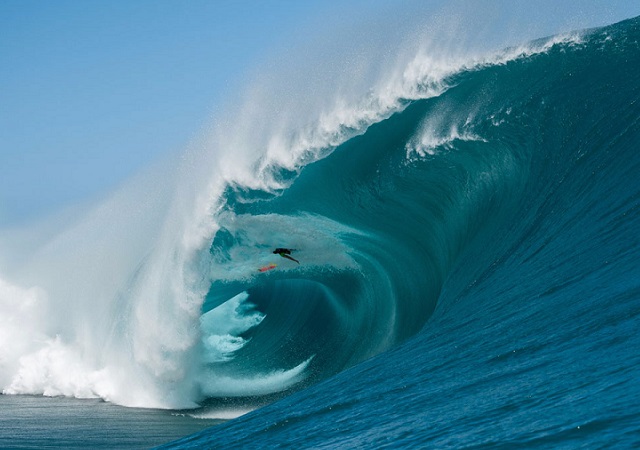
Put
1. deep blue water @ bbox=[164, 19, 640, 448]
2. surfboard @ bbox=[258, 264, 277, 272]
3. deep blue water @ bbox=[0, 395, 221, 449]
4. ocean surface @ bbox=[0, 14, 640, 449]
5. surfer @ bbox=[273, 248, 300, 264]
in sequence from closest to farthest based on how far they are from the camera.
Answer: deep blue water @ bbox=[164, 19, 640, 448]
ocean surface @ bbox=[0, 14, 640, 449]
deep blue water @ bbox=[0, 395, 221, 449]
surfer @ bbox=[273, 248, 300, 264]
surfboard @ bbox=[258, 264, 277, 272]

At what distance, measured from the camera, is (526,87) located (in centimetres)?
1159

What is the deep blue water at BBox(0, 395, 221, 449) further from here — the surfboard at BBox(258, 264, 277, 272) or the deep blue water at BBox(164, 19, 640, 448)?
the surfboard at BBox(258, 264, 277, 272)

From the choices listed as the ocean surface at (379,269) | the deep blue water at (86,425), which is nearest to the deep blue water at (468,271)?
the ocean surface at (379,269)

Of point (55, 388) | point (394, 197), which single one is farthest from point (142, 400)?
point (394, 197)

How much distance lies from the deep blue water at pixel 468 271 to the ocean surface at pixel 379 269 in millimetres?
33

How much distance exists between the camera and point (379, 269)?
1375 cm

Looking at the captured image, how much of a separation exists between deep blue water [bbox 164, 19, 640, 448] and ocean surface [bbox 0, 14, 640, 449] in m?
0.03

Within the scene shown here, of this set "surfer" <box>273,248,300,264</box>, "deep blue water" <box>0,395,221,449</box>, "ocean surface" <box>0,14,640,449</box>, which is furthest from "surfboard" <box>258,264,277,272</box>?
"deep blue water" <box>0,395,221,449</box>

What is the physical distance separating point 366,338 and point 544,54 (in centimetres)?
553

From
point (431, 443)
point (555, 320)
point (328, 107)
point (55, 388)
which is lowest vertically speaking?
point (431, 443)

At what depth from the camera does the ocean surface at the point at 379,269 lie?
575 cm

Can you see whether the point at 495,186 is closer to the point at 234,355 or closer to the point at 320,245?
the point at 320,245

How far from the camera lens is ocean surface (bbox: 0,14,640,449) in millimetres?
5746

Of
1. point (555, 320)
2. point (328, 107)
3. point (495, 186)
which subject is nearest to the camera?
point (555, 320)
